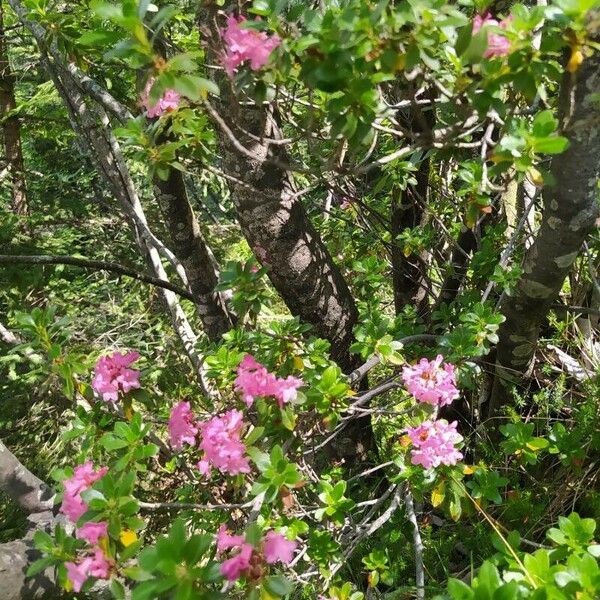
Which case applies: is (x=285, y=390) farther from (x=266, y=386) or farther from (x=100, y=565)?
(x=100, y=565)

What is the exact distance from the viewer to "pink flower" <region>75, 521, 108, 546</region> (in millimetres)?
1181

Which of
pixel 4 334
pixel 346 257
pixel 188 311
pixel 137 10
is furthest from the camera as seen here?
pixel 188 311

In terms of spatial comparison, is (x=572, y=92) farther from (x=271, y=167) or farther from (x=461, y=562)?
(x=461, y=562)

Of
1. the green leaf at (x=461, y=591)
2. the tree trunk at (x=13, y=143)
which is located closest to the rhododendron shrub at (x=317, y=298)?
the green leaf at (x=461, y=591)

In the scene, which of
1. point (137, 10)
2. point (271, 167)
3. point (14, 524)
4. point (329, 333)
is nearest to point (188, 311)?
point (14, 524)

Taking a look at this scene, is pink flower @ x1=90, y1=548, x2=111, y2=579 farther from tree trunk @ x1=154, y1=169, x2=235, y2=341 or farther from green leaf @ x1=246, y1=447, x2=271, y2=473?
tree trunk @ x1=154, y1=169, x2=235, y2=341

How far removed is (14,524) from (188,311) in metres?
1.61

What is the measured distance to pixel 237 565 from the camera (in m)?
1.08

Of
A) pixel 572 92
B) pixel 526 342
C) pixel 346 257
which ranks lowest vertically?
pixel 346 257

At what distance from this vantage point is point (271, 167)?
190 centimetres

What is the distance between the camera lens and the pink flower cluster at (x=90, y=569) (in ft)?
3.84

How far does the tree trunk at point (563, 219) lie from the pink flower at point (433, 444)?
0.51 metres

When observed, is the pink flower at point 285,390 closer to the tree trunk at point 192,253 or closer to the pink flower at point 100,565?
the pink flower at point 100,565

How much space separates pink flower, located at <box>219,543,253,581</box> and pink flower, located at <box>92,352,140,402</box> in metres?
0.68
